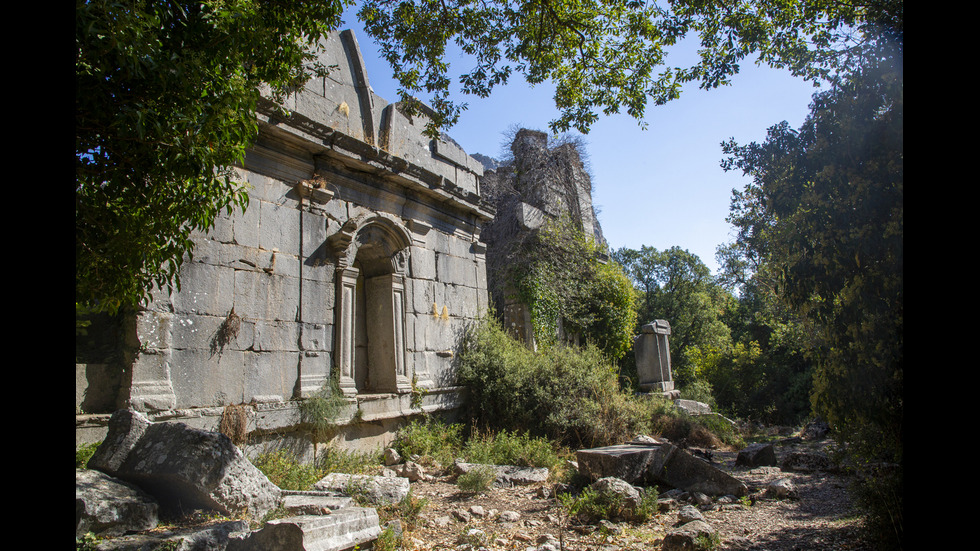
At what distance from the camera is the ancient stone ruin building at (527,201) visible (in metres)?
12.1

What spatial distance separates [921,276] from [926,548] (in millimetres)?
588

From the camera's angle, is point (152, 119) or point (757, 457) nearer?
point (152, 119)

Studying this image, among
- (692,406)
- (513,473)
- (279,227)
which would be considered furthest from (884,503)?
(692,406)

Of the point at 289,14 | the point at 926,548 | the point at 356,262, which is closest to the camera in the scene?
the point at 926,548

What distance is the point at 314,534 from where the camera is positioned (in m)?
3.60

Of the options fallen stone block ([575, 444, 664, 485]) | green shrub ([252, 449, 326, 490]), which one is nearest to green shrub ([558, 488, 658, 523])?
fallen stone block ([575, 444, 664, 485])

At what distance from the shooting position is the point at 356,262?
8.70 meters

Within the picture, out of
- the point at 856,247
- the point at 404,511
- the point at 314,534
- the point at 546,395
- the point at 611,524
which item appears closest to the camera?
the point at 856,247

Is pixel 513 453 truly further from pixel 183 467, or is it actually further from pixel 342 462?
pixel 183 467

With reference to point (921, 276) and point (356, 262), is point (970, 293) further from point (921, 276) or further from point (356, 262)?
point (356, 262)

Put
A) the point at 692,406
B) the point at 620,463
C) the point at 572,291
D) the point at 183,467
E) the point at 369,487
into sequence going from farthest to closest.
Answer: the point at 572,291, the point at 692,406, the point at 620,463, the point at 369,487, the point at 183,467

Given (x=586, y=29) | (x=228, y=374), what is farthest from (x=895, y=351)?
(x=228, y=374)

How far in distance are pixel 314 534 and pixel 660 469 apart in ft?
→ 13.1

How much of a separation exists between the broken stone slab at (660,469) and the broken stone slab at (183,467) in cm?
330
